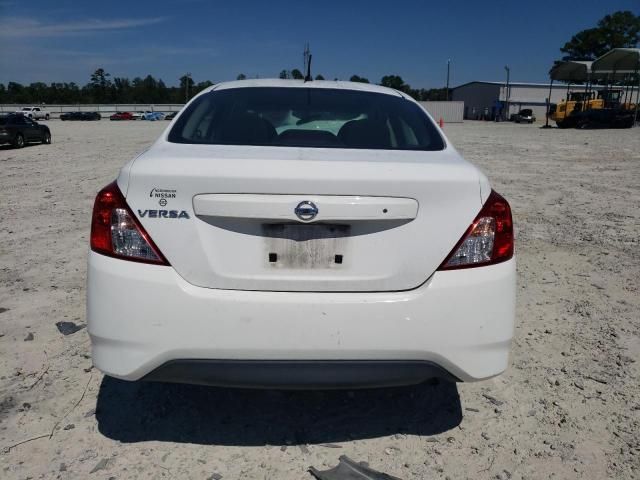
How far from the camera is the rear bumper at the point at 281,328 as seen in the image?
202cm

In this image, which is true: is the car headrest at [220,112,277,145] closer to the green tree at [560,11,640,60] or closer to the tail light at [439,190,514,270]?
the tail light at [439,190,514,270]

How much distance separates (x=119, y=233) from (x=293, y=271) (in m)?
0.71

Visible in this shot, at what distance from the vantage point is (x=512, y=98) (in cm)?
7562

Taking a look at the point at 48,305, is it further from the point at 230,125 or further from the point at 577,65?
the point at 577,65

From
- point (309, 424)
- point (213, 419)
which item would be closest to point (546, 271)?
point (309, 424)

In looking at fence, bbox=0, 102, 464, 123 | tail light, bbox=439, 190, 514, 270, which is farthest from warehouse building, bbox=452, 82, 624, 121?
tail light, bbox=439, 190, 514, 270

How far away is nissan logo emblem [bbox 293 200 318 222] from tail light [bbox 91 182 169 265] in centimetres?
56

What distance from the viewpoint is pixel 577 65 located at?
140 feet

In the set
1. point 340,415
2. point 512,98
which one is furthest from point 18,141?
point 512,98

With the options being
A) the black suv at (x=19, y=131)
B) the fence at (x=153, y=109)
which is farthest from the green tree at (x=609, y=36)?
the black suv at (x=19, y=131)

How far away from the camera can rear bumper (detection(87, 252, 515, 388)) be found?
2023mm

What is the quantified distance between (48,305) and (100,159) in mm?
12803

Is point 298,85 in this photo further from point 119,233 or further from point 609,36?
point 609,36

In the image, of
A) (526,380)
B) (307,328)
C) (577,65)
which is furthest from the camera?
(577,65)
